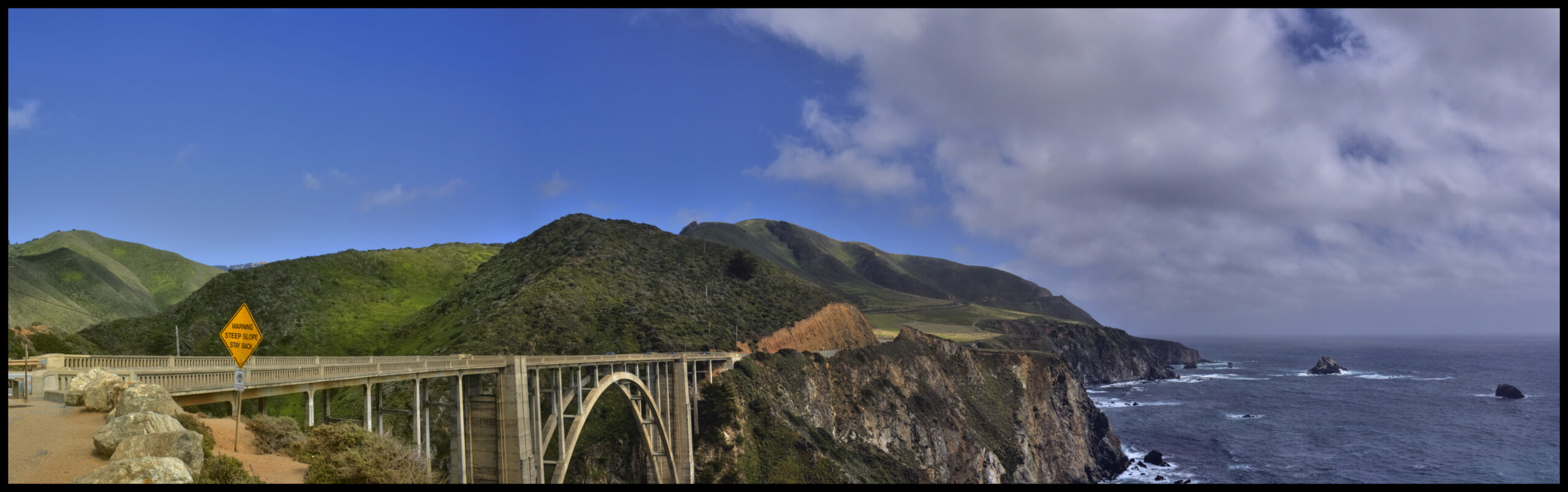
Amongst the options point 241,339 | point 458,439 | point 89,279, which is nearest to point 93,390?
point 241,339

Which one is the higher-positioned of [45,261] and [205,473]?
[45,261]

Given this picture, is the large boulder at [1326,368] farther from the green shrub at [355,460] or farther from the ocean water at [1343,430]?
the green shrub at [355,460]

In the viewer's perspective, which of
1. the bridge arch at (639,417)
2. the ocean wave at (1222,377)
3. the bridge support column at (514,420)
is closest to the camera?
the bridge support column at (514,420)

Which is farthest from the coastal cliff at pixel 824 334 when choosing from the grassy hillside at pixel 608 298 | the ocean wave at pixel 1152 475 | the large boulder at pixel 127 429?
the large boulder at pixel 127 429

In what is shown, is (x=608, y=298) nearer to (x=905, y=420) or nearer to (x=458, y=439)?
(x=905, y=420)

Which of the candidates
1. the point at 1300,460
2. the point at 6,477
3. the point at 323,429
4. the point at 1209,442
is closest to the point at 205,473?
the point at 6,477
